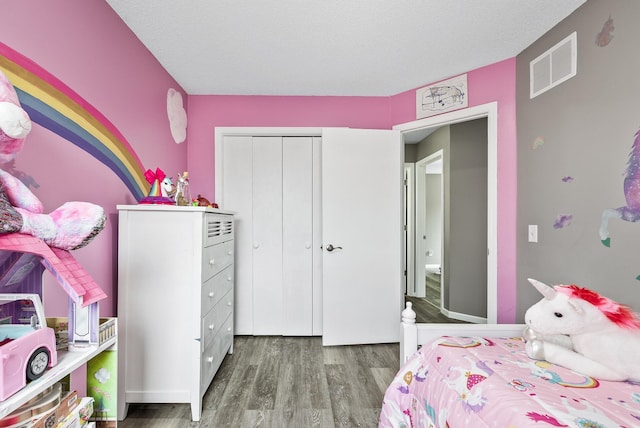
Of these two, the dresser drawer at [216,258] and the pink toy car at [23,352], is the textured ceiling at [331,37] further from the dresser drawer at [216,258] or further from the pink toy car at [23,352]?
the pink toy car at [23,352]

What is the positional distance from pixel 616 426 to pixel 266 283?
2526 mm

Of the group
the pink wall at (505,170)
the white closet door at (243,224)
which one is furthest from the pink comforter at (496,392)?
the white closet door at (243,224)

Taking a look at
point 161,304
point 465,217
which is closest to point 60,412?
point 161,304

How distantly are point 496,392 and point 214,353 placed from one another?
173cm

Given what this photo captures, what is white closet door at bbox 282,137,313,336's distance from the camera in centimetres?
292

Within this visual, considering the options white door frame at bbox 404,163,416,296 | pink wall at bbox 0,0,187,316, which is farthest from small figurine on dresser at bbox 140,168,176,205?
white door frame at bbox 404,163,416,296

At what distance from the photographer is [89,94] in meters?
1.53

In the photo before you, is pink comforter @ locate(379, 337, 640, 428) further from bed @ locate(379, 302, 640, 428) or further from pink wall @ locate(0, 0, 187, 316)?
pink wall @ locate(0, 0, 187, 316)

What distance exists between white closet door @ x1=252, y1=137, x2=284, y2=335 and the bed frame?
1716 mm

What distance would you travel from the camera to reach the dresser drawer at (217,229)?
5.92ft

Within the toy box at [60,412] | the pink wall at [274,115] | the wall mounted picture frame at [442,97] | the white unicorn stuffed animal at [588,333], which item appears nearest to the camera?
the toy box at [60,412]

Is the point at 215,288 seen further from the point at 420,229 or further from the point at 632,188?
the point at 420,229

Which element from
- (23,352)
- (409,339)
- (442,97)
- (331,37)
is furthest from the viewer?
(442,97)

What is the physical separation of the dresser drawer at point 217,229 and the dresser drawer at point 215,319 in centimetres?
46
